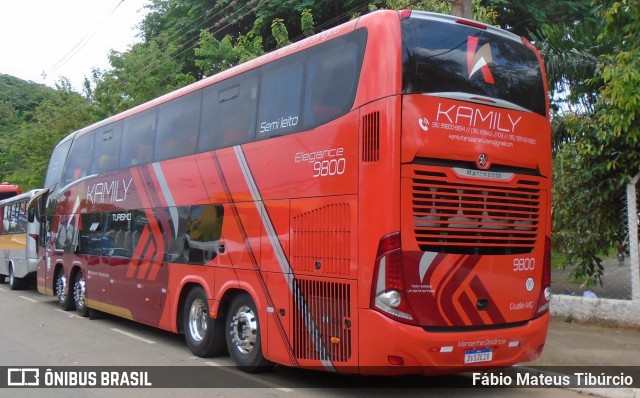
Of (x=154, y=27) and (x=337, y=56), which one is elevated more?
(x=154, y=27)

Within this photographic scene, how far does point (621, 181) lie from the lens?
1052 centimetres

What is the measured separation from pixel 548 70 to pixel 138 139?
831 cm

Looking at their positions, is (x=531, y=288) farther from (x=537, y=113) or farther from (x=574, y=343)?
(x=574, y=343)

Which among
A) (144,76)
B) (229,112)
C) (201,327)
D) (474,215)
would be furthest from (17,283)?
(474,215)

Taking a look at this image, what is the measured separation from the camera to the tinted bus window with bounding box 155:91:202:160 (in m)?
9.68

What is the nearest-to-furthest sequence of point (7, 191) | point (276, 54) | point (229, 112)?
point (276, 54) < point (229, 112) < point (7, 191)

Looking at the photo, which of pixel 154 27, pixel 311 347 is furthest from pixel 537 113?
pixel 154 27

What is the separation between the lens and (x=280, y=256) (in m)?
7.46

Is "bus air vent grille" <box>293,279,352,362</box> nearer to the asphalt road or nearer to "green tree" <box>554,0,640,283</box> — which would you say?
the asphalt road

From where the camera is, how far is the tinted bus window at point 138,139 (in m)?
10.9

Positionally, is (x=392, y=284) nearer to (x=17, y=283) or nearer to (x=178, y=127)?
(x=178, y=127)

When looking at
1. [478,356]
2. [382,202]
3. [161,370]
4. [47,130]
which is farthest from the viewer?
[47,130]

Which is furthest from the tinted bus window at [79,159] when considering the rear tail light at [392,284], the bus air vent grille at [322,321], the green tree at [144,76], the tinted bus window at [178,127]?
the rear tail light at [392,284]

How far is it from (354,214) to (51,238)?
→ 37.7 ft
